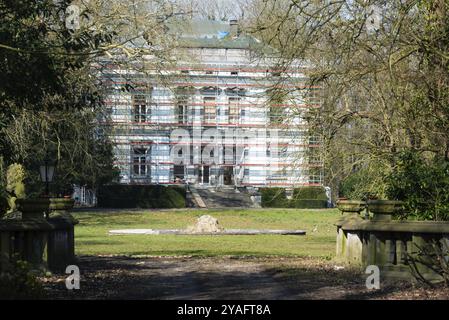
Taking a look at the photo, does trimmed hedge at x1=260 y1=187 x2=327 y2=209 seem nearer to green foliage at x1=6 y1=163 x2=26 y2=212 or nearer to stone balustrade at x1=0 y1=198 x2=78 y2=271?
green foliage at x1=6 y1=163 x2=26 y2=212

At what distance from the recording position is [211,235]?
32.1 metres

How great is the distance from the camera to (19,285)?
938 cm

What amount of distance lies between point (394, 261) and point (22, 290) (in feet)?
20.9

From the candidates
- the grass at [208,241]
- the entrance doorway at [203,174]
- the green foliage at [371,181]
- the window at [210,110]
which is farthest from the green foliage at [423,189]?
the entrance doorway at [203,174]

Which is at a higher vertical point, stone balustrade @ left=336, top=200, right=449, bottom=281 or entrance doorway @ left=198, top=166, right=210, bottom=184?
entrance doorway @ left=198, top=166, right=210, bottom=184

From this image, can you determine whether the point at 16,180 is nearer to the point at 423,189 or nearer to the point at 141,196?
the point at 423,189

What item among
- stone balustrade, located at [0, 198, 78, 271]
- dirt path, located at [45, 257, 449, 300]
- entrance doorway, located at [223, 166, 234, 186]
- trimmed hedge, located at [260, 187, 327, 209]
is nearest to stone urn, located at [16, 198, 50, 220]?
stone balustrade, located at [0, 198, 78, 271]

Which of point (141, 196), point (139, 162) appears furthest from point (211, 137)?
point (141, 196)

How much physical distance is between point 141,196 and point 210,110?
481 inches

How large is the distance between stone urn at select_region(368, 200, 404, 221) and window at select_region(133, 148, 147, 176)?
5675 cm

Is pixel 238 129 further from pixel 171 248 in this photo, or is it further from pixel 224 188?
pixel 171 248

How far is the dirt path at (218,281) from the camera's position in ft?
36.3

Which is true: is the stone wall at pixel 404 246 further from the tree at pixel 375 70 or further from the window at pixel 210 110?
the window at pixel 210 110

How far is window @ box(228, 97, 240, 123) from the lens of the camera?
67.1 metres
